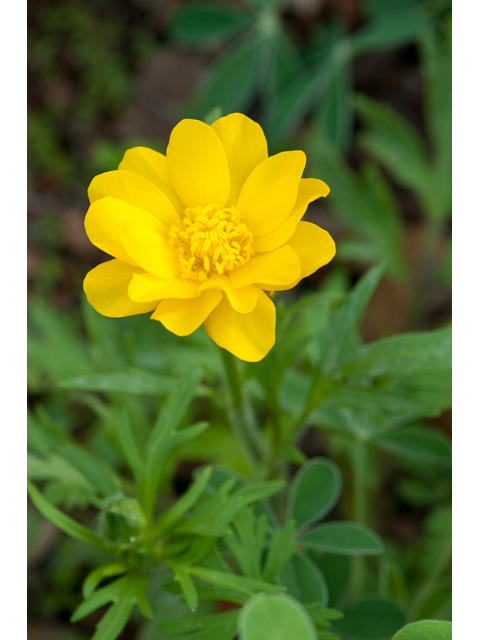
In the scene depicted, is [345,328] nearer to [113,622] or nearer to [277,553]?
[277,553]

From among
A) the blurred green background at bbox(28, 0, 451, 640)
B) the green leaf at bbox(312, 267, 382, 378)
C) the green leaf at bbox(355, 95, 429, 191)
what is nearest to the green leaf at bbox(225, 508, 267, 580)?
the green leaf at bbox(312, 267, 382, 378)

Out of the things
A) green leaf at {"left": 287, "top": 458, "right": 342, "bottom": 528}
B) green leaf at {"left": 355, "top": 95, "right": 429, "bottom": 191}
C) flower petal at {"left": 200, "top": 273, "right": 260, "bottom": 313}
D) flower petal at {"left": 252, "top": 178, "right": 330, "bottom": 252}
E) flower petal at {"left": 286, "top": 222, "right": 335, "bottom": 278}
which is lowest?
green leaf at {"left": 287, "top": 458, "right": 342, "bottom": 528}

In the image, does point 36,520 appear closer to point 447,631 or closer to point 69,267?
point 69,267

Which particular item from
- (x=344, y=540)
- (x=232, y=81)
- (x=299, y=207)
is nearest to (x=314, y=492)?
(x=344, y=540)

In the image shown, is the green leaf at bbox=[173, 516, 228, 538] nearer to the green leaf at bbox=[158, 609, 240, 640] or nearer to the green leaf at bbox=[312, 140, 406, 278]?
the green leaf at bbox=[158, 609, 240, 640]

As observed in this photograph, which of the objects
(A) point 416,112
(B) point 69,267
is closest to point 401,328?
(A) point 416,112
